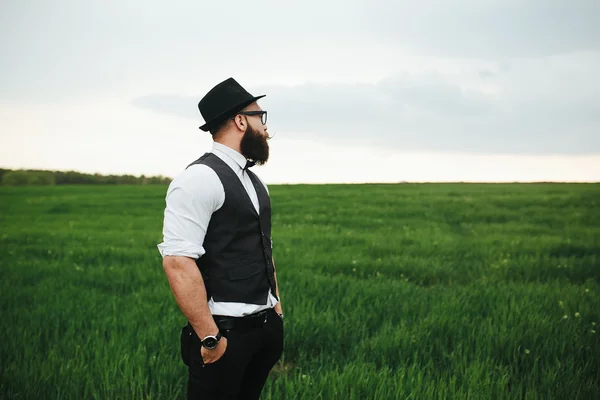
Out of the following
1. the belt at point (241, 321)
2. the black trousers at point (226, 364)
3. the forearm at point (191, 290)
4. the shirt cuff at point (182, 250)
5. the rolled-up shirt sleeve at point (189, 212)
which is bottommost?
the black trousers at point (226, 364)

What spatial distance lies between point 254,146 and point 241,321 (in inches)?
42.6

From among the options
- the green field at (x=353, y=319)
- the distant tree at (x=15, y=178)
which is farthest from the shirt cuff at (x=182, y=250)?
the distant tree at (x=15, y=178)

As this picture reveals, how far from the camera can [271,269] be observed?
295 cm

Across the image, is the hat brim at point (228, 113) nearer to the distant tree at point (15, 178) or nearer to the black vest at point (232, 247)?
the black vest at point (232, 247)

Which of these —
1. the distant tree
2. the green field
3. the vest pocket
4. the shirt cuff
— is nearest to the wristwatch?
the vest pocket

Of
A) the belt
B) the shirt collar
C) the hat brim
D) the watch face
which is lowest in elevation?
the watch face

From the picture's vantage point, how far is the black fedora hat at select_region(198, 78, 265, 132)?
281cm

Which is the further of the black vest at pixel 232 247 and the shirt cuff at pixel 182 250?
the black vest at pixel 232 247

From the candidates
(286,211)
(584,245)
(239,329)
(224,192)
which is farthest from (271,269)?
(286,211)

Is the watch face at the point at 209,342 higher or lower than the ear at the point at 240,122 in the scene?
lower

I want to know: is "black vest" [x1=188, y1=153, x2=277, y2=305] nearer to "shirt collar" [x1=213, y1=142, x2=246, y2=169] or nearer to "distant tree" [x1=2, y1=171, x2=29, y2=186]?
"shirt collar" [x1=213, y1=142, x2=246, y2=169]

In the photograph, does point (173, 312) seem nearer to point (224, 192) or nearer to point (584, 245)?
point (224, 192)

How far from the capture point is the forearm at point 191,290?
8.02ft

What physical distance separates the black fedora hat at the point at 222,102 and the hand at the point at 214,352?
4.36 feet
